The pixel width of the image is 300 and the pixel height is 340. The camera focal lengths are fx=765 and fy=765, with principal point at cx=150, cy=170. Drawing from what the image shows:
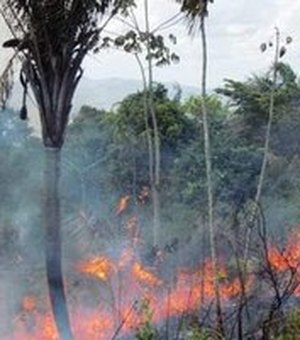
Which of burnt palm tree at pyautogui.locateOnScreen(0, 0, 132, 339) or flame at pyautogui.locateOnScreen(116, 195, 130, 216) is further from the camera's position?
flame at pyautogui.locateOnScreen(116, 195, 130, 216)

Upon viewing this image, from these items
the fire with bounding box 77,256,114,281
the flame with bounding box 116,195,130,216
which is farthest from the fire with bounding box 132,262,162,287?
the flame with bounding box 116,195,130,216

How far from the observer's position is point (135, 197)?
20.5m

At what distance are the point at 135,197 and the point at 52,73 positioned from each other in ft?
37.7

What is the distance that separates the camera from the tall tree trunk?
9.13 meters

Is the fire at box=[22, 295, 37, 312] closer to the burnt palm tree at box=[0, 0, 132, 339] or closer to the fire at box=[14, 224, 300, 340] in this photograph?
the fire at box=[14, 224, 300, 340]

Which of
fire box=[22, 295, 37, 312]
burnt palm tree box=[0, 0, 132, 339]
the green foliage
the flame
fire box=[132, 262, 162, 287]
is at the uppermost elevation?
burnt palm tree box=[0, 0, 132, 339]

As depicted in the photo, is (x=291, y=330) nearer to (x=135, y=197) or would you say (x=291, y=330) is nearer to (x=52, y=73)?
(x=52, y=73)

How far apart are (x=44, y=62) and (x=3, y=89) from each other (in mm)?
603

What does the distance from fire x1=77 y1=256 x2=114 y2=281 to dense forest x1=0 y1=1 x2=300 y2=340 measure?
3 centimetres

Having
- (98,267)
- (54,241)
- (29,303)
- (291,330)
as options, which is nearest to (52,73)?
(54,241)

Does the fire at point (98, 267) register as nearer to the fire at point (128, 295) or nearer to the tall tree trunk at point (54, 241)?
the fire at point (128, 295)

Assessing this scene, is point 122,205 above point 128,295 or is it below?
above

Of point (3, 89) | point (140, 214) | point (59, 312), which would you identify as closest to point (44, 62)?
point (3, 89)

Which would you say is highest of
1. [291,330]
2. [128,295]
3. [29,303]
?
[291,330]
